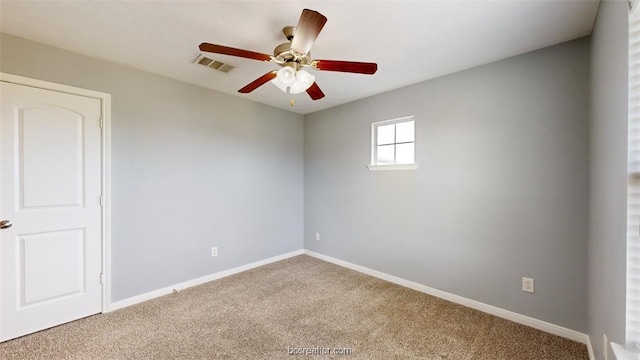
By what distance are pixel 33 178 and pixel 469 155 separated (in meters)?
3.83

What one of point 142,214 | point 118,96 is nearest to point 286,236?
point 142,214

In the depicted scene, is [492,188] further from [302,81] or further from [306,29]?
[306,29]

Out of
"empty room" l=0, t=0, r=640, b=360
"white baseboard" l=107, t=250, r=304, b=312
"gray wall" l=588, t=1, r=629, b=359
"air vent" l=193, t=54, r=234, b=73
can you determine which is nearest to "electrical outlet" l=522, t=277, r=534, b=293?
"empty room" l=0, t=0, r=640, b=360

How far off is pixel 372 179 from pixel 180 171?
2312mm

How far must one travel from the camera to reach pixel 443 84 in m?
2.67

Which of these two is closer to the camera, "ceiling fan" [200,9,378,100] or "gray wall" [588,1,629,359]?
"gray wall" [588,1,629,359]

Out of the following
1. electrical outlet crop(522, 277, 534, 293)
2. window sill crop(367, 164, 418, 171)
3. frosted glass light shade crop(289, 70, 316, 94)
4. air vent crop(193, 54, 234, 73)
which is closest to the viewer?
frosted glass light shade crop(289, 70, 316, 94)

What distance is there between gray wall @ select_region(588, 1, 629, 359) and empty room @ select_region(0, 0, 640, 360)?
2 cm

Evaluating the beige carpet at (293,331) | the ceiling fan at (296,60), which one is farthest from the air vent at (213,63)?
the beige carpet at (293,331)

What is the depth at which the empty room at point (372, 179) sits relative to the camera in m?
1.65

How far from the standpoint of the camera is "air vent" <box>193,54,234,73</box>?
2.34 m

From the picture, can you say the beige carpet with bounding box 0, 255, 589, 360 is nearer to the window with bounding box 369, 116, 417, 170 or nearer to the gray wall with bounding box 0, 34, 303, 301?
the gray wall with bounding box 0, 34, 303, 301

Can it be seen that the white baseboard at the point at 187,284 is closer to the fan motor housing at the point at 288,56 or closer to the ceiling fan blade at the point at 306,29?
the fan motor housing at the point at 288,56

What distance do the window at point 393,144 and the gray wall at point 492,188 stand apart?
0.10m
